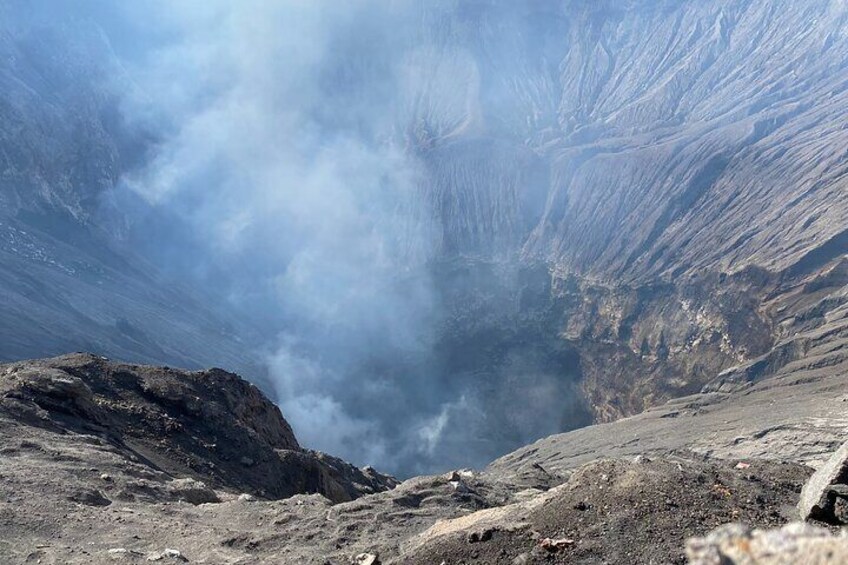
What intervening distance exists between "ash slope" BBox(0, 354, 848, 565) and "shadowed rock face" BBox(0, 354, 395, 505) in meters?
0.06

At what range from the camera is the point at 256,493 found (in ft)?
77.4

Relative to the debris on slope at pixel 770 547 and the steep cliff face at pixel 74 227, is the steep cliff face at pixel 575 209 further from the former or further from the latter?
the debris on slope at pixel 770 547

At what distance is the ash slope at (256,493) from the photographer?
37.5 ft

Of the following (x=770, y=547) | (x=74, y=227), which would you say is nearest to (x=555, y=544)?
(x=770, y=547)

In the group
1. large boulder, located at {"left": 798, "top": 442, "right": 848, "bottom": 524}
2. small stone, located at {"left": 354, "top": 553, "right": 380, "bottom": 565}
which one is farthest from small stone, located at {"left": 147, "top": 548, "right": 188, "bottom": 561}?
large boulder, located at {"left": 798, "top": 442, "right": 848, "bottom": 524}

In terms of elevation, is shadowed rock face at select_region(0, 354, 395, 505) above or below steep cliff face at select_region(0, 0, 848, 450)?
below

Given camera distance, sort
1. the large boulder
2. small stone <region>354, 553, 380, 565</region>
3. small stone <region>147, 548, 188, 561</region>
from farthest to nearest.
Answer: small stone <region>147, 548, 188, 561</region>, small stone <region>354, 553, 380, 565</region>, the large boulder

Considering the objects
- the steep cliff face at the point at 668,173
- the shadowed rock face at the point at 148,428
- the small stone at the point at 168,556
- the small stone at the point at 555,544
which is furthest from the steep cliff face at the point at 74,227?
the small stone at the point at 555,544

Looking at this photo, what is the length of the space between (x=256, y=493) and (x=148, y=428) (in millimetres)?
4435

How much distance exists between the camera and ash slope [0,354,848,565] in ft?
37.5

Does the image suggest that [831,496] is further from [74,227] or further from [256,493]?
[74,227]

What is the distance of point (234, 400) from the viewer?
29.8m

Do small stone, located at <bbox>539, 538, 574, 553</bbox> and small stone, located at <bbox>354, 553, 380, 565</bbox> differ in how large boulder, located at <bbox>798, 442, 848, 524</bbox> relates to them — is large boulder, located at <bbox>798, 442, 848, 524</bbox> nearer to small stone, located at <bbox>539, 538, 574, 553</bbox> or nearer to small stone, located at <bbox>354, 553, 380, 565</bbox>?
small stone, located at <bbox>539, 538, 574, 553</bbox>

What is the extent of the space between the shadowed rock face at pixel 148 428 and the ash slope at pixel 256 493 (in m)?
0.06
